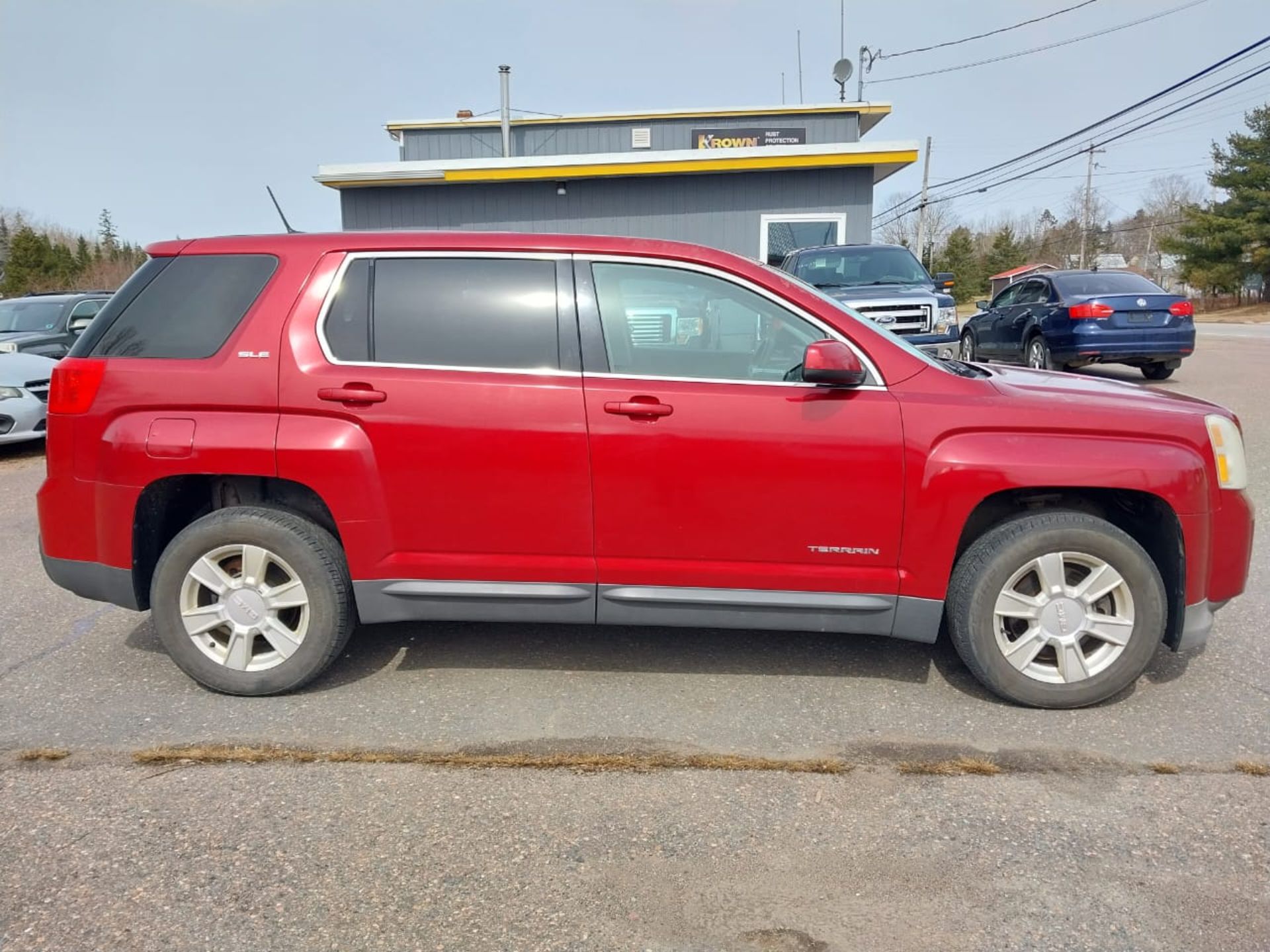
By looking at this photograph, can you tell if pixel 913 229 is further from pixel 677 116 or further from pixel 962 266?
pixel 677 116

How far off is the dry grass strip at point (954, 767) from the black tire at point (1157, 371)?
38.2 feet

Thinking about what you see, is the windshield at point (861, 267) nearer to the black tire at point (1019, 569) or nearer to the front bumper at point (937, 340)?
the front bumper at point (937, 340)

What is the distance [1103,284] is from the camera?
11898 millimetres

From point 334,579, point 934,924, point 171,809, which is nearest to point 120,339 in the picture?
point 334,579

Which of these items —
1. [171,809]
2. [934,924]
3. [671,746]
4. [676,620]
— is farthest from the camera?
[676,620]

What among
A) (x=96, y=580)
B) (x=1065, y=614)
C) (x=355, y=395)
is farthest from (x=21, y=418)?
(x=1065, y=614)

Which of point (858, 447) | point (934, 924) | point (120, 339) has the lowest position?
point (934, 924)

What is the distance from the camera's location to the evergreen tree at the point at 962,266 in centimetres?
5178

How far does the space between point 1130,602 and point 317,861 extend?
3028 mm

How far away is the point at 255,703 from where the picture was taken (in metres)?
3.60

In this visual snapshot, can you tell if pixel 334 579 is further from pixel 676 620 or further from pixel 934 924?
pixel 934 924

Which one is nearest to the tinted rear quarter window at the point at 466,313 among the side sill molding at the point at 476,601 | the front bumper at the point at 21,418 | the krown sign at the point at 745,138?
the side sill molding at the point at 476,601

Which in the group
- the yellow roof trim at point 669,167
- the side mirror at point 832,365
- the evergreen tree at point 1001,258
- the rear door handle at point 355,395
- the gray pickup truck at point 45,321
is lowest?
the rear door handle at point 355,395

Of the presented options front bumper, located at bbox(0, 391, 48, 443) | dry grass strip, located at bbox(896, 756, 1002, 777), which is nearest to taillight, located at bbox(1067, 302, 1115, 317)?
dry grass strip, located at bbox(896, 756, 1002, 777)
